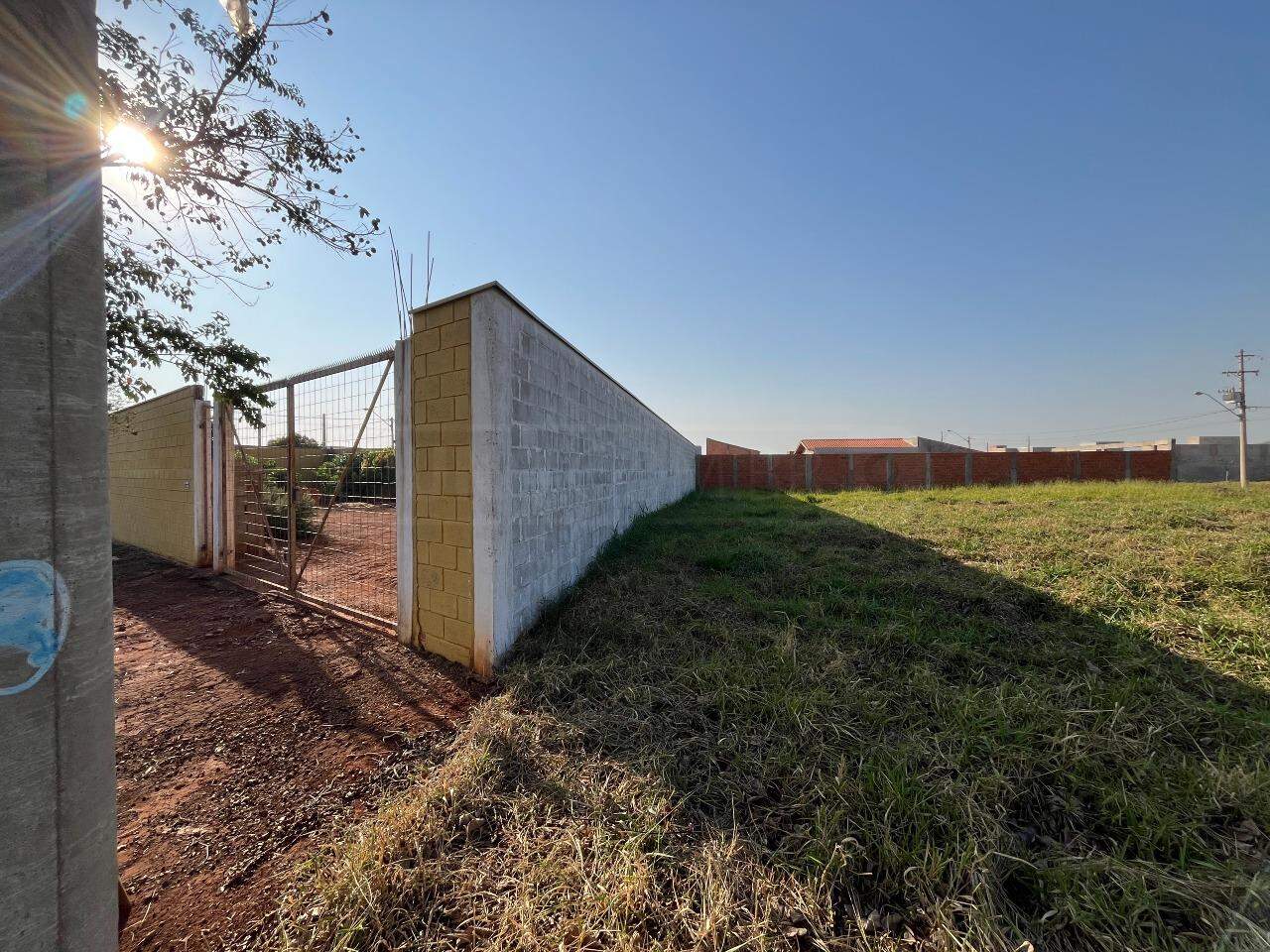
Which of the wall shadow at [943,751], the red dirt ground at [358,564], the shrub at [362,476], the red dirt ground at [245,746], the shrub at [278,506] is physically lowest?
the red dirt ground at [245,746]

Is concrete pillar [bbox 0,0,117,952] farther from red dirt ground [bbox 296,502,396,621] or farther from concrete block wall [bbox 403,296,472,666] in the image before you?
red dirt ground [bbox 296,502,396,621]

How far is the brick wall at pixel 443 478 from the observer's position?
289cm

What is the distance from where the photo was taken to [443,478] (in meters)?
3.01

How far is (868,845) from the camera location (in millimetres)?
1535

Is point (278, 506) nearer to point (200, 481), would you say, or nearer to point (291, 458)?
point (291, 458)

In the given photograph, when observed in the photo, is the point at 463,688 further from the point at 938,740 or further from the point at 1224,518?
the point at 1224,518

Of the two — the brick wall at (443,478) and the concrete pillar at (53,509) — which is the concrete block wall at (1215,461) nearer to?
the brick wall at (443,478)

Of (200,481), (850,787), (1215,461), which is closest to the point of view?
(850,787)

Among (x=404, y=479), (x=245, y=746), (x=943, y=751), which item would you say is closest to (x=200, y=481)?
(x=404, y=479)

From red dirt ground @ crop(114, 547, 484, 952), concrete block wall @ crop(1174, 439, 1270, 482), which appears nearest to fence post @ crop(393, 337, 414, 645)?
red dirt ground @ crop(114, 547, 484, 952)

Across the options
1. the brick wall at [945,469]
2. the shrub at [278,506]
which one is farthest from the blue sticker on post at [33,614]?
the brick wall at [945,469]

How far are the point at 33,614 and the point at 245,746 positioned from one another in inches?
75.6

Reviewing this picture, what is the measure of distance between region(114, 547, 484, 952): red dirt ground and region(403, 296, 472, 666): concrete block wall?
283 millimetres

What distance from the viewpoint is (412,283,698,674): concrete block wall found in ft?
9.24
